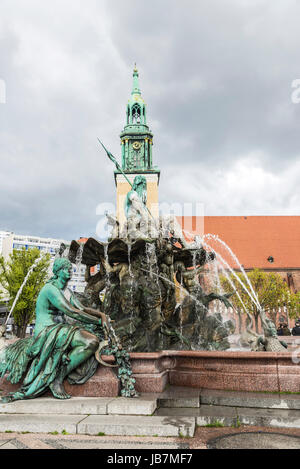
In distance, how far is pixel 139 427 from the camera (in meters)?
4.05

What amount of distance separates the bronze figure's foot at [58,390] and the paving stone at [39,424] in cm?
65

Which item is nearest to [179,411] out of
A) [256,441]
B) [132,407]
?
[132,407]

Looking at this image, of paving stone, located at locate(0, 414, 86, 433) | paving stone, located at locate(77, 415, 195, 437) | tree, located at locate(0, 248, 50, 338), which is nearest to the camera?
paving stone, located at locate(77, 415, 195, 437)

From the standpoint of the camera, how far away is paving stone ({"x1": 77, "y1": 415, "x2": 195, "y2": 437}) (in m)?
4.00

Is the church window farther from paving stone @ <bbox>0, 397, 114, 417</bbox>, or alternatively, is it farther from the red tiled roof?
paving stone @ <bbox>0, 397, 114, 417</bbox>

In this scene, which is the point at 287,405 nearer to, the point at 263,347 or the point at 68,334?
the point at 263,347

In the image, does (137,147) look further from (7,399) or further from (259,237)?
(7,399)

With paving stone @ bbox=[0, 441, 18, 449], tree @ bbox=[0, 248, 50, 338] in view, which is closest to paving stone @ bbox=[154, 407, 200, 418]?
paving stone @ bbox=[0, 441, 18, 449]

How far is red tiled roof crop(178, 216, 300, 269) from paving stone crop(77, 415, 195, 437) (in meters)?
43.8

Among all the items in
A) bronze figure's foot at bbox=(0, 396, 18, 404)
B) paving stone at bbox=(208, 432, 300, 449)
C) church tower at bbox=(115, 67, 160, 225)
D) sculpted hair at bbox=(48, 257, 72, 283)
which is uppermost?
church tower at bbox=(115, 67, 160, 225)

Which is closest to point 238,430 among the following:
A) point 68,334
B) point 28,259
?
point 68,334

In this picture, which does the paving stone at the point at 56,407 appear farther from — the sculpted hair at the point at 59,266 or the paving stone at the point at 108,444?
the sculpted hair at the point at 59,266

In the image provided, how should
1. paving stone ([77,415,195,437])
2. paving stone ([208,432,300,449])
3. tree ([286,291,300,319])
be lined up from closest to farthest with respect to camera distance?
paving stone ([208,432,300,449]), paving stone ([77,415,195,437]), tree ([286,291,300,319])
